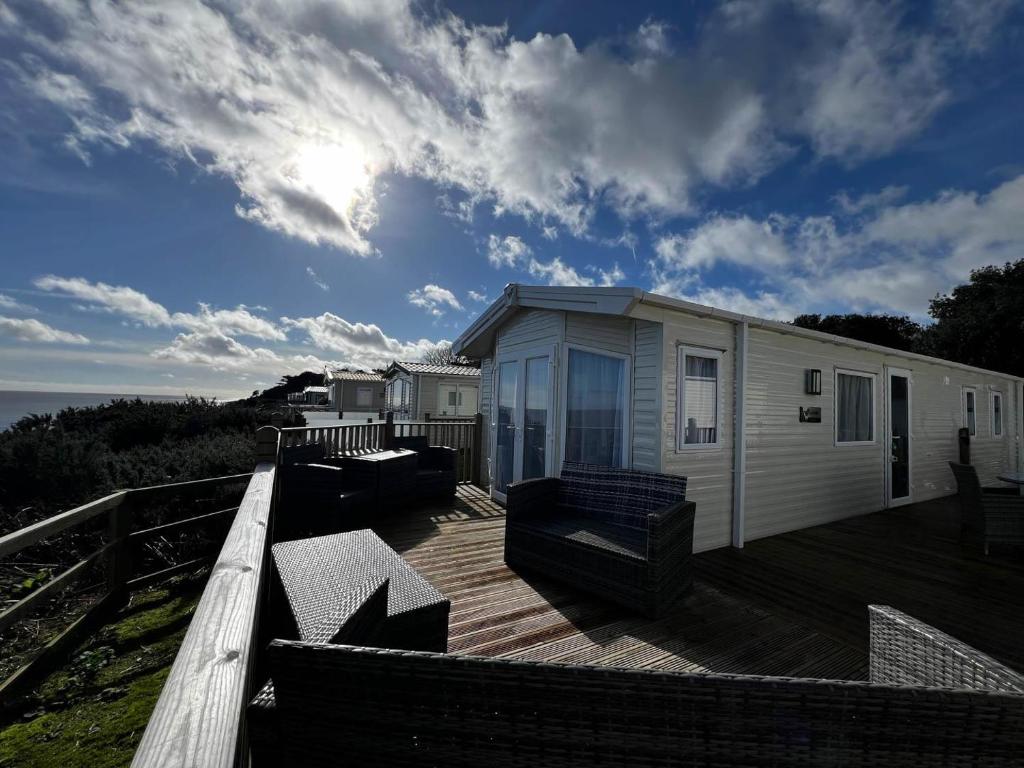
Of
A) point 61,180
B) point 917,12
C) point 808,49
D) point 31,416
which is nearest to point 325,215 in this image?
point 61,180

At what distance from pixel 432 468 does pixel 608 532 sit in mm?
3680

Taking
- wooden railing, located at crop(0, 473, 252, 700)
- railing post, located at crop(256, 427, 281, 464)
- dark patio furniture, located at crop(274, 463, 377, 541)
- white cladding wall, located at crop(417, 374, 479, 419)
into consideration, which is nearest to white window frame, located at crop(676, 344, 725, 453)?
dark patio furniture, located at crop(274, 463, 377, 541)

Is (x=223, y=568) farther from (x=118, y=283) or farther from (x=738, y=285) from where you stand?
(x=738, y=285)

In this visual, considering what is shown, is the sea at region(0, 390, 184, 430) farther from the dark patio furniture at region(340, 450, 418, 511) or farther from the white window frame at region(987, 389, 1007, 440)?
the white window frame at region(987, 389, 1007, 440)

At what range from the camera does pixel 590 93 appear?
5.71 metres

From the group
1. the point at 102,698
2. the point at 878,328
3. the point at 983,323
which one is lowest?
the point at 102,698

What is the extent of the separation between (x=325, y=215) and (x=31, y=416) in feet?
23.6

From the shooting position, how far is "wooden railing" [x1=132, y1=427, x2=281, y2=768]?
2.01 feet

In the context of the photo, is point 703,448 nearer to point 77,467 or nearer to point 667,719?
point 667,719

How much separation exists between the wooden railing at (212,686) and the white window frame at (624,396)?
12.1 feet

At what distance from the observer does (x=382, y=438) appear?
7.04 metres

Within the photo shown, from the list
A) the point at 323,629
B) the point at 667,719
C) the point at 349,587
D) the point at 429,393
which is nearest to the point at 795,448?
the point at 349,587

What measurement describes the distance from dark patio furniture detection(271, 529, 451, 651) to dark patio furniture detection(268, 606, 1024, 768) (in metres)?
0.70

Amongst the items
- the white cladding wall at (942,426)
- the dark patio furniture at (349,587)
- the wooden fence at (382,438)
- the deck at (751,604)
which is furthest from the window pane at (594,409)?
the white cladding wall at (942,426)
